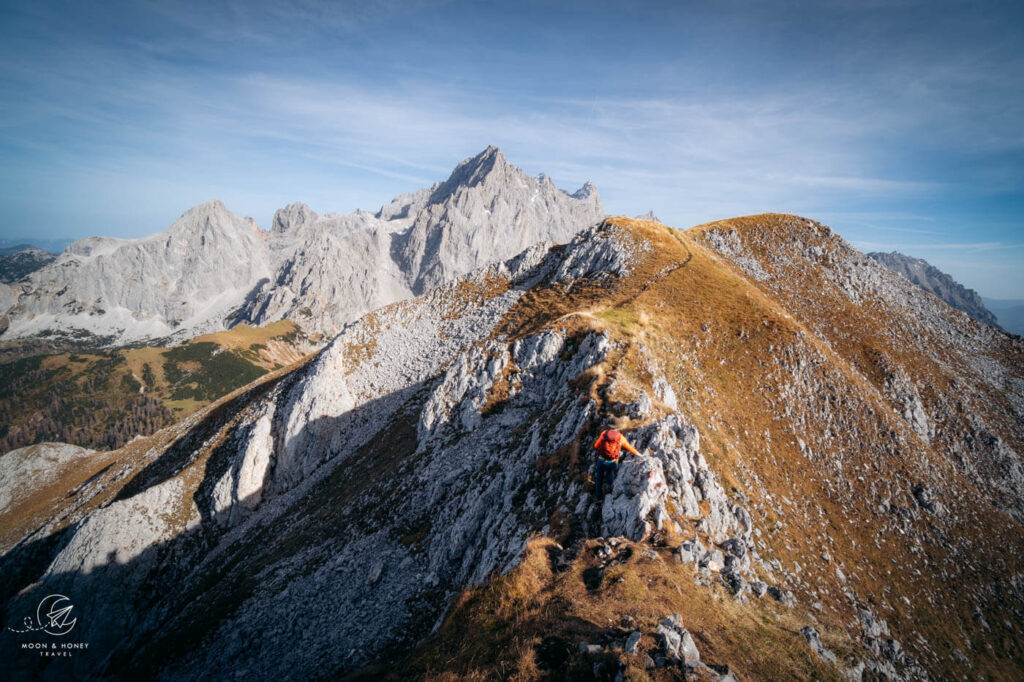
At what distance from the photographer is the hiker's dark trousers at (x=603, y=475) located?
20516 millimetres

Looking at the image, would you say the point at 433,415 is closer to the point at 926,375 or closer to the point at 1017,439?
the point at 926,375

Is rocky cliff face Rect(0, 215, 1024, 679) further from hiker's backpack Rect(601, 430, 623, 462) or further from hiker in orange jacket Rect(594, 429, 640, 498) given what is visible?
hiker's backpack Rect(601, 430, 623, 462)

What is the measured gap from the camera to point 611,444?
19938mm

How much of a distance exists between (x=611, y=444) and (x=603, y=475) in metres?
2.28

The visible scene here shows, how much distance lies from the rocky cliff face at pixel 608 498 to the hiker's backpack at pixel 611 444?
2.11m

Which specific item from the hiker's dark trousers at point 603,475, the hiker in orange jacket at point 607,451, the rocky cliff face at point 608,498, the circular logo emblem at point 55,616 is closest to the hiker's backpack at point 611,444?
the hiker in orange jacket at point 607,451

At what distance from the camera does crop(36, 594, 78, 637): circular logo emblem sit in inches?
1879

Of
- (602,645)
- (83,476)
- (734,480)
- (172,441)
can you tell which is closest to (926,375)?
(734,480)

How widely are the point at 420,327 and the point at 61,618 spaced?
2350 inches

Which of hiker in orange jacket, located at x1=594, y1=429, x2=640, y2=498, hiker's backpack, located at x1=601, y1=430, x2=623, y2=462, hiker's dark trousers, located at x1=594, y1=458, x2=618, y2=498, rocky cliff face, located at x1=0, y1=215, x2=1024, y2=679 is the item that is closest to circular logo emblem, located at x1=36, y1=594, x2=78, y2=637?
rocky cliff face, located at x1=0, y1=215, x2=1024, y2=679

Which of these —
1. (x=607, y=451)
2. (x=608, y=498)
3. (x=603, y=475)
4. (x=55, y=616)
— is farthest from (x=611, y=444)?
(x=55, y=616)

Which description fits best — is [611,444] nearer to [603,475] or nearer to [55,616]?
[603,475]

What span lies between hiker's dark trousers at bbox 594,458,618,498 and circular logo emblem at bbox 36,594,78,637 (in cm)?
7053

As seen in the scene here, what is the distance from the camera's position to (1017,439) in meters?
43.5
